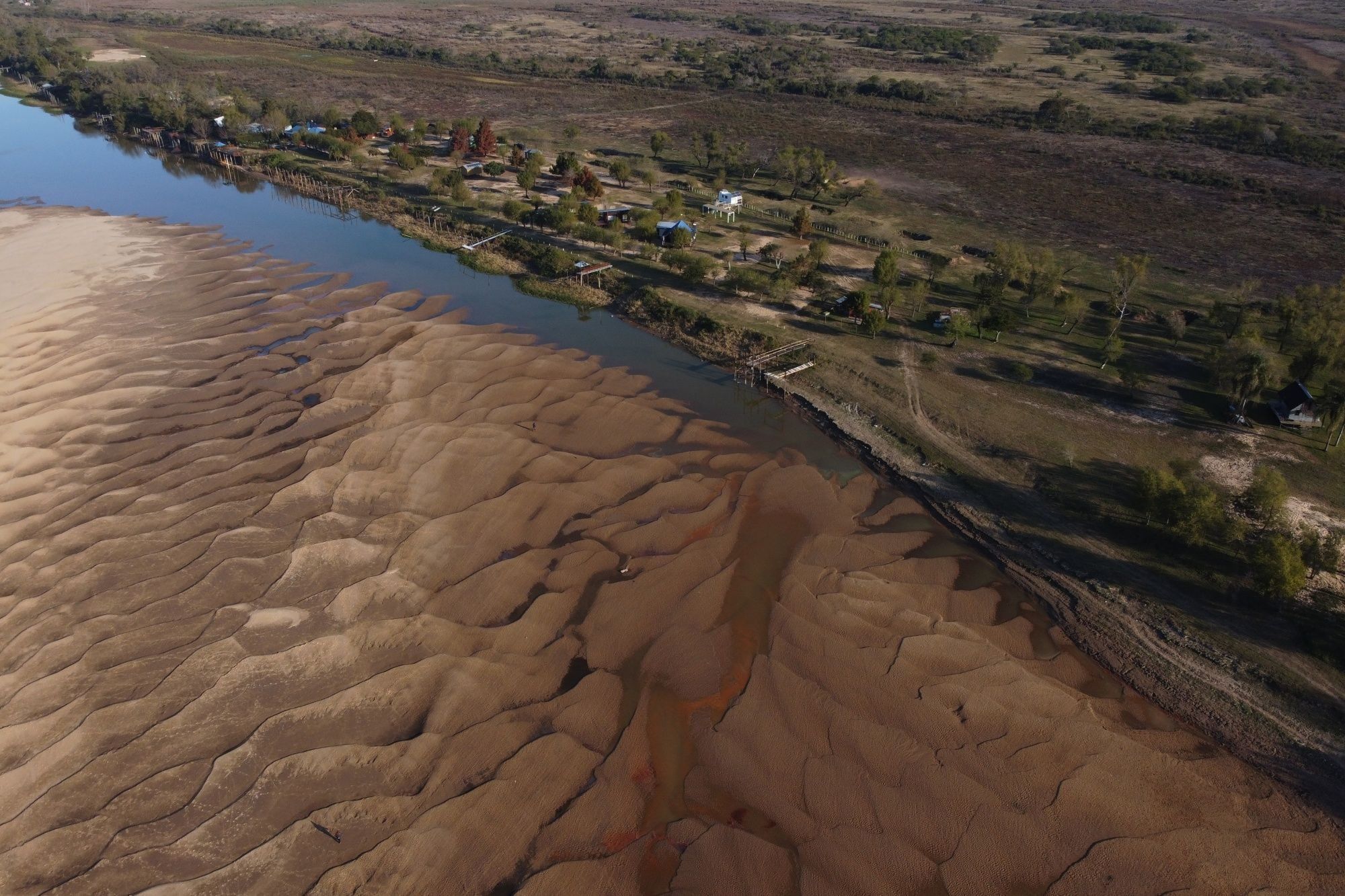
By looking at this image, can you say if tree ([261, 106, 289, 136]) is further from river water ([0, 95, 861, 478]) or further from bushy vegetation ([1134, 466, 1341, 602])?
bushy vegetation ([1134, 466, 1341, 602])

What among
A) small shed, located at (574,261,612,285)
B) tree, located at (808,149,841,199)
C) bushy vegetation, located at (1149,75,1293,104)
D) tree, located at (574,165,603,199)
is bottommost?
small shed, located at (574,261,612,285)

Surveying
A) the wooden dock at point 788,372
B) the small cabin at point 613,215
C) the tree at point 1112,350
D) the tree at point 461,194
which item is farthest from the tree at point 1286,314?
the tree at point 461,194

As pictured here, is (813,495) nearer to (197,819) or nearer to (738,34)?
(197,819)

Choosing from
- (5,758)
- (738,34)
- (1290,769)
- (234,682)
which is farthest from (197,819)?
(738,34)

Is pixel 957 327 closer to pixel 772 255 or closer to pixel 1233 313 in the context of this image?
pixel 1233 313

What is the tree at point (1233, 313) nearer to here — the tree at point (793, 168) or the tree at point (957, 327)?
the tree at point (957, 327)

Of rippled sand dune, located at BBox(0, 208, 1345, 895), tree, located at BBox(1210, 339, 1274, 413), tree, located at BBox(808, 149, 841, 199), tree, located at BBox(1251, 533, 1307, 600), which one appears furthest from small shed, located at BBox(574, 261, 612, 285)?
tree, located at BBox(1251, 533, 1307, 600)
